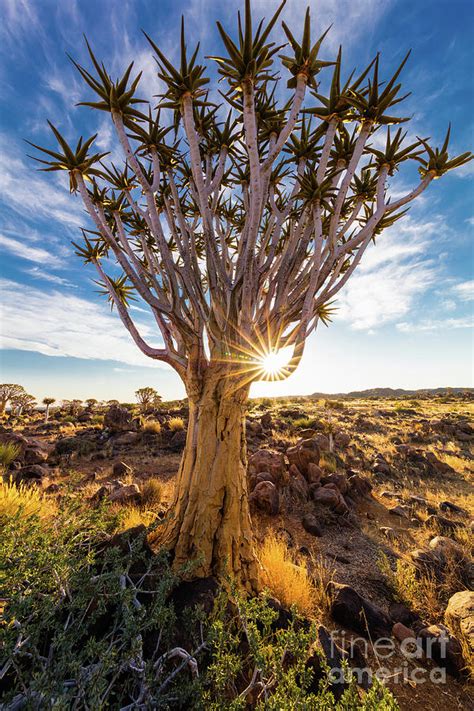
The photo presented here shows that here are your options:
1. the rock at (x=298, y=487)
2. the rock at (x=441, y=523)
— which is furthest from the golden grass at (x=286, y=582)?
the rock at (x=441, y=523)

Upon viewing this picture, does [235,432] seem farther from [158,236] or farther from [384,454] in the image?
[384,454]

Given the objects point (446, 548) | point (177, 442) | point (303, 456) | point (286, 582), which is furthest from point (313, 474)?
point (177, 442)

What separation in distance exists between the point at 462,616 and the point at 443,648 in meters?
0.50

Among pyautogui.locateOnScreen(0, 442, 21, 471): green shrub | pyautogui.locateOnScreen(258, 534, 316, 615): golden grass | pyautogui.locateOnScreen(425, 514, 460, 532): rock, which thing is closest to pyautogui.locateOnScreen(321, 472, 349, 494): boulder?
pyautogui.locateOnScreen(425, 514, 460, 532): rock

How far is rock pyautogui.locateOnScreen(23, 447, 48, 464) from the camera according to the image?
31.8 ft

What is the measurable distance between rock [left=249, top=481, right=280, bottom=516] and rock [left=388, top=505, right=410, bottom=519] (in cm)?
289

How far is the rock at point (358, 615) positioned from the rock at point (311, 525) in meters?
2.13

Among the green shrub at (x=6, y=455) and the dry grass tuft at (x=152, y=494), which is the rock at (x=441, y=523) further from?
the green shrub at (x=6, y=455)

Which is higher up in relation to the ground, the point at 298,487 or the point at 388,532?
the point at 298,487

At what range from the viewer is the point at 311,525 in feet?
20.1

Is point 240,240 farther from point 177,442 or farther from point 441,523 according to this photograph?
point 177,442

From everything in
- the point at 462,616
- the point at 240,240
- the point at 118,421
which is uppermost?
the point at 240,240

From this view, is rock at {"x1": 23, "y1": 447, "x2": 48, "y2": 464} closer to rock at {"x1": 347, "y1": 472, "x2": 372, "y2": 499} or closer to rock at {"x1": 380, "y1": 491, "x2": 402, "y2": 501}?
rock at {"x1": 347, "y1": 472, "x2": 372, "y2": 499}

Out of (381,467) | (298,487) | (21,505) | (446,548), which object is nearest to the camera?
(21,505)
